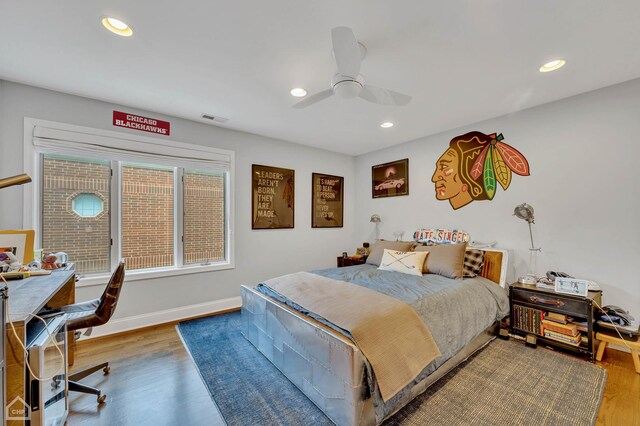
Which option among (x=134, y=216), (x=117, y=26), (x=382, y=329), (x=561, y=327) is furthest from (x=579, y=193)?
(x=134, y=216)

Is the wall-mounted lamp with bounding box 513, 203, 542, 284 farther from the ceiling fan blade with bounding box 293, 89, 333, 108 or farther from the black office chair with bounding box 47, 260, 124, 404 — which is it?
the black office chair with bounding box 47, 260, 124, 404

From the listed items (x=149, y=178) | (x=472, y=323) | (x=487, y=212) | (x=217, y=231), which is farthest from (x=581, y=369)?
(x=149, y=178)

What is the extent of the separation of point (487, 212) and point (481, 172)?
52 cm

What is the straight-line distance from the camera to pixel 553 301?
2422mm

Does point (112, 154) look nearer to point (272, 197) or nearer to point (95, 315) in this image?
point (95, 315)

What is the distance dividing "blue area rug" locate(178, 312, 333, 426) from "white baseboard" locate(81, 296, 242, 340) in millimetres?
358

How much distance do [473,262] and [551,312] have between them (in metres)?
0.77

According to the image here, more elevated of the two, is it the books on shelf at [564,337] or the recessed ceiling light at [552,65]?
the recessed ceiling light at [552,65]

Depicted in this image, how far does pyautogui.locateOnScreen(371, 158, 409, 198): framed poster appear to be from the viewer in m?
4.18

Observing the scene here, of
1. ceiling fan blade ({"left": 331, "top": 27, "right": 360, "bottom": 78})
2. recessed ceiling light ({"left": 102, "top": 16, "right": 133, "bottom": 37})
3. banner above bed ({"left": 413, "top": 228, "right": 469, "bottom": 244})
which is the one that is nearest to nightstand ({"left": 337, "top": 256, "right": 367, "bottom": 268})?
banner above bed ({"left": 413, "top": 228, "right": 469, "bottom": 244})

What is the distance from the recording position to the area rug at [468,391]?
5.37ft

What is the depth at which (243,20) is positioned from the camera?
5.31 feet

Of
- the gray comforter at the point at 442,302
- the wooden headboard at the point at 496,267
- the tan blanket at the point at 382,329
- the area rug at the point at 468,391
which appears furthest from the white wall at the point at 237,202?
the wooden headboard at the point at 496,267

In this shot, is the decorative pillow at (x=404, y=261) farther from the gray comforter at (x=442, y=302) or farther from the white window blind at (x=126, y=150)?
the white window blind at (x=126, y=150)
